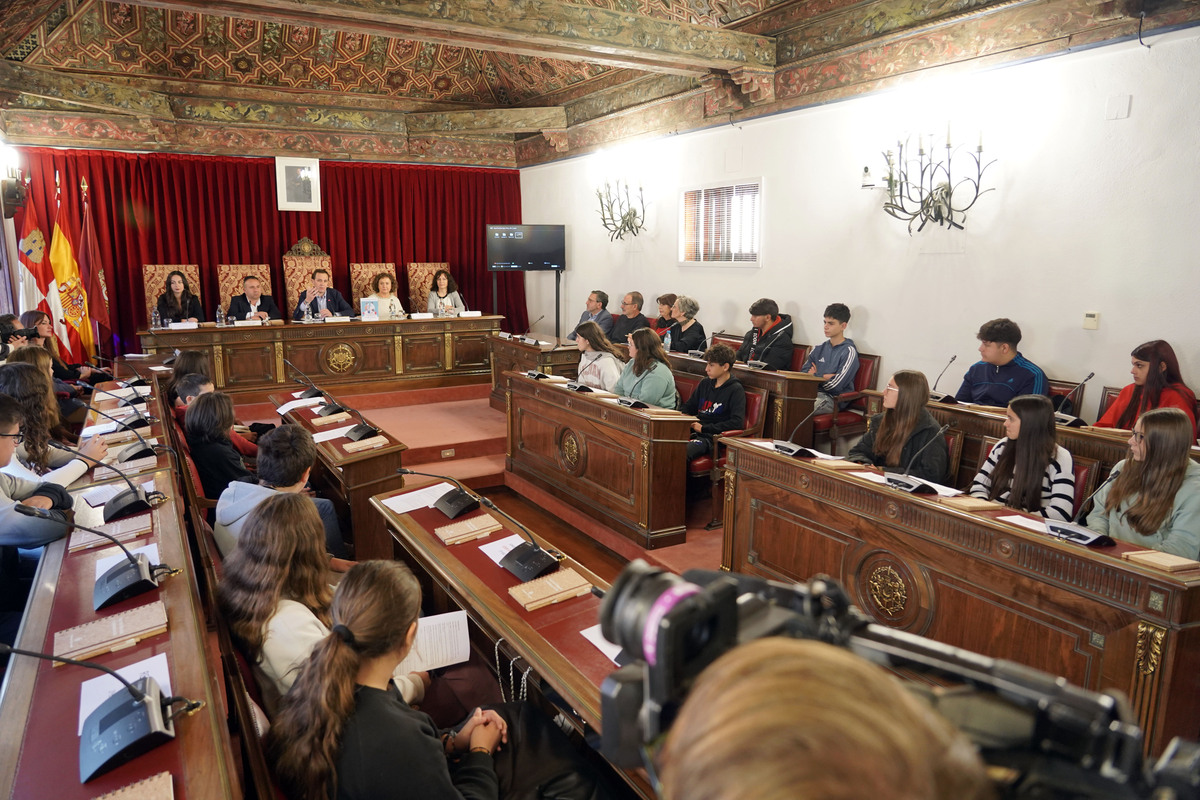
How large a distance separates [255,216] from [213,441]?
680 cm

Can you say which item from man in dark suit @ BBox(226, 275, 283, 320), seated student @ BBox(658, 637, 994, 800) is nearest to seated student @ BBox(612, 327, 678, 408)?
seated student @ BBox(658, 637, 994, 800)

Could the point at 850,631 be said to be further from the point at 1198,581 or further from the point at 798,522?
the point at 798,522

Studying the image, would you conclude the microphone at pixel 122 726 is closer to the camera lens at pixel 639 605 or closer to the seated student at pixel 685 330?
the camera lens at pixel 639 605

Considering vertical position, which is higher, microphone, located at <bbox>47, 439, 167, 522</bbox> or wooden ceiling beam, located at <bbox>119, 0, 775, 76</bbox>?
wooden ceiling beam, located at <bbox>119, 0, 775, 76</bbox>

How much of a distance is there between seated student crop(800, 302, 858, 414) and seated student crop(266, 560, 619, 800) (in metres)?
4.51

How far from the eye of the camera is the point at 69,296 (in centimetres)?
810

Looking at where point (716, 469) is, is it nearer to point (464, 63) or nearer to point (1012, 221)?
point (1012, 221)

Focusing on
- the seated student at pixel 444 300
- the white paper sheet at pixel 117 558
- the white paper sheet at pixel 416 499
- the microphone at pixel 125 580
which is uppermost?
Result: the seated student at pixel 444 300

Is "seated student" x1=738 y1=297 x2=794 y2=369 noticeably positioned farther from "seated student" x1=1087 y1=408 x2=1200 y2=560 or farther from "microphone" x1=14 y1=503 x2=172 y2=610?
"microphone" x1=14 y1=503 x2=172 y2=610

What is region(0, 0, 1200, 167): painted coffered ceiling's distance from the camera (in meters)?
5.14

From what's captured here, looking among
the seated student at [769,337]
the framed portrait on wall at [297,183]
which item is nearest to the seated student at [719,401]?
the seated student at [769,337]

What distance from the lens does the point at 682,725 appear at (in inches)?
22.4

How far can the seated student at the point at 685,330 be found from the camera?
24.0 feet

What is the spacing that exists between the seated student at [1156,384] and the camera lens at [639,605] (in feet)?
15.1
